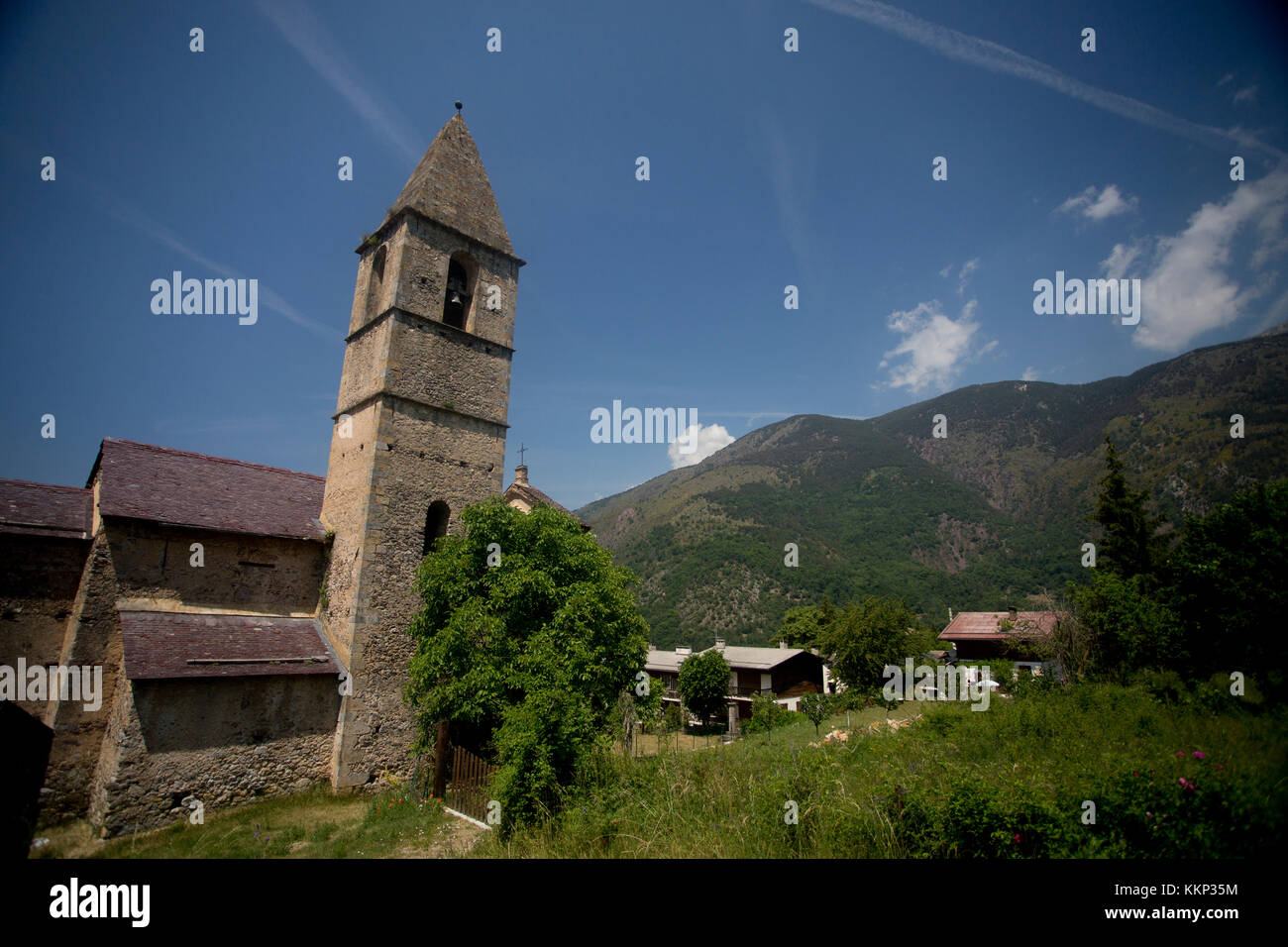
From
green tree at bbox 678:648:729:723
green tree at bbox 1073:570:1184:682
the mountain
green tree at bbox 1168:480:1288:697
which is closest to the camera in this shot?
green tree at bbox 1168:480:1288:697

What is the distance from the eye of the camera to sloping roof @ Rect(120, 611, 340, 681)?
474 inches

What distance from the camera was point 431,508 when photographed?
17031 millimetres

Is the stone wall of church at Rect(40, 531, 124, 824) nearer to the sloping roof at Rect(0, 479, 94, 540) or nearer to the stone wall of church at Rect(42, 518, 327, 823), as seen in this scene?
the stone wall of church at Rect(42, 518, 327, 823)

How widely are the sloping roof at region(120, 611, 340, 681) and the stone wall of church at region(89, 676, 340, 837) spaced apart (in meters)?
0.30

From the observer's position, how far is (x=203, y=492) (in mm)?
15672

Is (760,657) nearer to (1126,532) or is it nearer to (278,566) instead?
(1126,532)

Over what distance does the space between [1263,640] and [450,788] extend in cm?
2087

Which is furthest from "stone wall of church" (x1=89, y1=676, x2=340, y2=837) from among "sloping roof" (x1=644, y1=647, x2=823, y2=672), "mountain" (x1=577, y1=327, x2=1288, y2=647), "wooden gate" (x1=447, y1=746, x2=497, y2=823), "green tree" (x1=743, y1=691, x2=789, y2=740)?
"mountain" (x1=577, y1=327, x2=1288, y2=647)

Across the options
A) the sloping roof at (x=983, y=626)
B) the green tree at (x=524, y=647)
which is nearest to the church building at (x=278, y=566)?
the green tree at (x=524, y=647)

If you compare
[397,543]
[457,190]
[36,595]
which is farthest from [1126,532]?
[36,595]

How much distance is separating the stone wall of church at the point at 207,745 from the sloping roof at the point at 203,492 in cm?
435

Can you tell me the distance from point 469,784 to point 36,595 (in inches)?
463

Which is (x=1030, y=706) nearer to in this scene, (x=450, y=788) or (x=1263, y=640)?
(x=1263, y=640)
